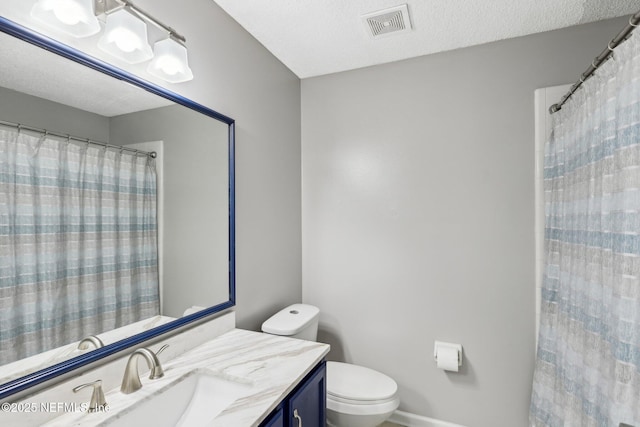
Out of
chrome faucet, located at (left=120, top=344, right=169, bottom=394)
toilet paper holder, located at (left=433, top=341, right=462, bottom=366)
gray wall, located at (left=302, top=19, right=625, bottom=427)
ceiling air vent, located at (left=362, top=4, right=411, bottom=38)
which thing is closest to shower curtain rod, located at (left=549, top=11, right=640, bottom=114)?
gray wall, located at (left=302, top=19, right=625, bottom=427)

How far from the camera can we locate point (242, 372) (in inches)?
44.6

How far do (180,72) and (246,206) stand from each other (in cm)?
74

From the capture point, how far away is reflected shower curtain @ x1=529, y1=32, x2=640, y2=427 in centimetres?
95

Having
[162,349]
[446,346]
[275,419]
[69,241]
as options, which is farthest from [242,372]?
[446,346]

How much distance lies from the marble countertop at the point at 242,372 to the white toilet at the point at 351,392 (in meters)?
0.25

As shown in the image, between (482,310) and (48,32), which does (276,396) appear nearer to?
(48,32)

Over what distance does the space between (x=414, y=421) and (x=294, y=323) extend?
1.09m

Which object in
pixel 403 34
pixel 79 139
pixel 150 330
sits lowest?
pixel 150 330

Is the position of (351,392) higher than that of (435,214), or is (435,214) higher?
(435,214)

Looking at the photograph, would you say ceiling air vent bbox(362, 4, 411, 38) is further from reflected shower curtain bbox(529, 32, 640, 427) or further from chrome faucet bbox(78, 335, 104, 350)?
chrome faucet bbox(78, 335, 104, 350)

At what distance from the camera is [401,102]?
207 centimetres

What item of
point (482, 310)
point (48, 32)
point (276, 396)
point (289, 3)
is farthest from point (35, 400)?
point (482, 310)

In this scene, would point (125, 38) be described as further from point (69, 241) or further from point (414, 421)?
point (414, 421)

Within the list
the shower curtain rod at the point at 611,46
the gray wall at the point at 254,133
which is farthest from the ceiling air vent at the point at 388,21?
the shower curtain rod at the point at 611,46
